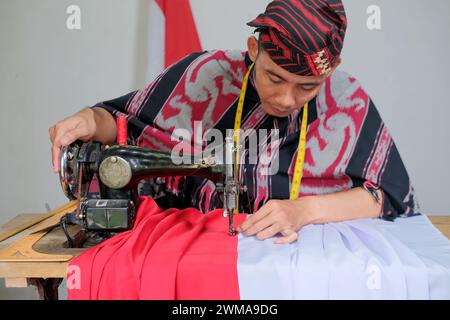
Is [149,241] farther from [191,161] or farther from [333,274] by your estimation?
[333,274]

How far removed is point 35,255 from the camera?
1295mm

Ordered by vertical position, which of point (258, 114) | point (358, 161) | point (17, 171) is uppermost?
point (258, 114)

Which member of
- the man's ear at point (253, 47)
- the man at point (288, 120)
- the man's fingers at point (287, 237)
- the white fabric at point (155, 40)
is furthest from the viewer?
the white fabric at point (155, 40)

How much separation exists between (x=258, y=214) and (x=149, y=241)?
34cm

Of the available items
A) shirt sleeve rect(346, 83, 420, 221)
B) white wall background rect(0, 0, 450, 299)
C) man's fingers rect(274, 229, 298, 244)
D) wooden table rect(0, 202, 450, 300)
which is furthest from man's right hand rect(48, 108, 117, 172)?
white wall background rect(0, 0, 450, 299)

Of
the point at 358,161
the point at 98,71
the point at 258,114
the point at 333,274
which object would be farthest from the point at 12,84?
the point at 333,274

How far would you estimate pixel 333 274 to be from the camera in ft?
3.89

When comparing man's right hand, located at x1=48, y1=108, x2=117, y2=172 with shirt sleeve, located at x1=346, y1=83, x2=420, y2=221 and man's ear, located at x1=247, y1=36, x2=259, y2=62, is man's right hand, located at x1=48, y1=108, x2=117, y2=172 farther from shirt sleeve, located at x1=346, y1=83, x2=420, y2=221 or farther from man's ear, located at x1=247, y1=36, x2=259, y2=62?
shirt sleeve, located at x1=346, y1=83, x2=420, y2=221

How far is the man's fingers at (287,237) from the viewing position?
1.35 m

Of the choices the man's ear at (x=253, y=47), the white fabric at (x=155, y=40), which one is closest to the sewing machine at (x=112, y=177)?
the man's ear at (x=253, y=47)

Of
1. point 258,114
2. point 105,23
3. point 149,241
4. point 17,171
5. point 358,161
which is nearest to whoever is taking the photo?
point 149,241

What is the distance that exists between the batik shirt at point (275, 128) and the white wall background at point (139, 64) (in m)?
1.04

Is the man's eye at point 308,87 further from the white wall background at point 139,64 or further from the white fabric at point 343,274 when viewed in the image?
the white wall background at point 139,64

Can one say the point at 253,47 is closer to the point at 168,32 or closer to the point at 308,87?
the point at 308,87
